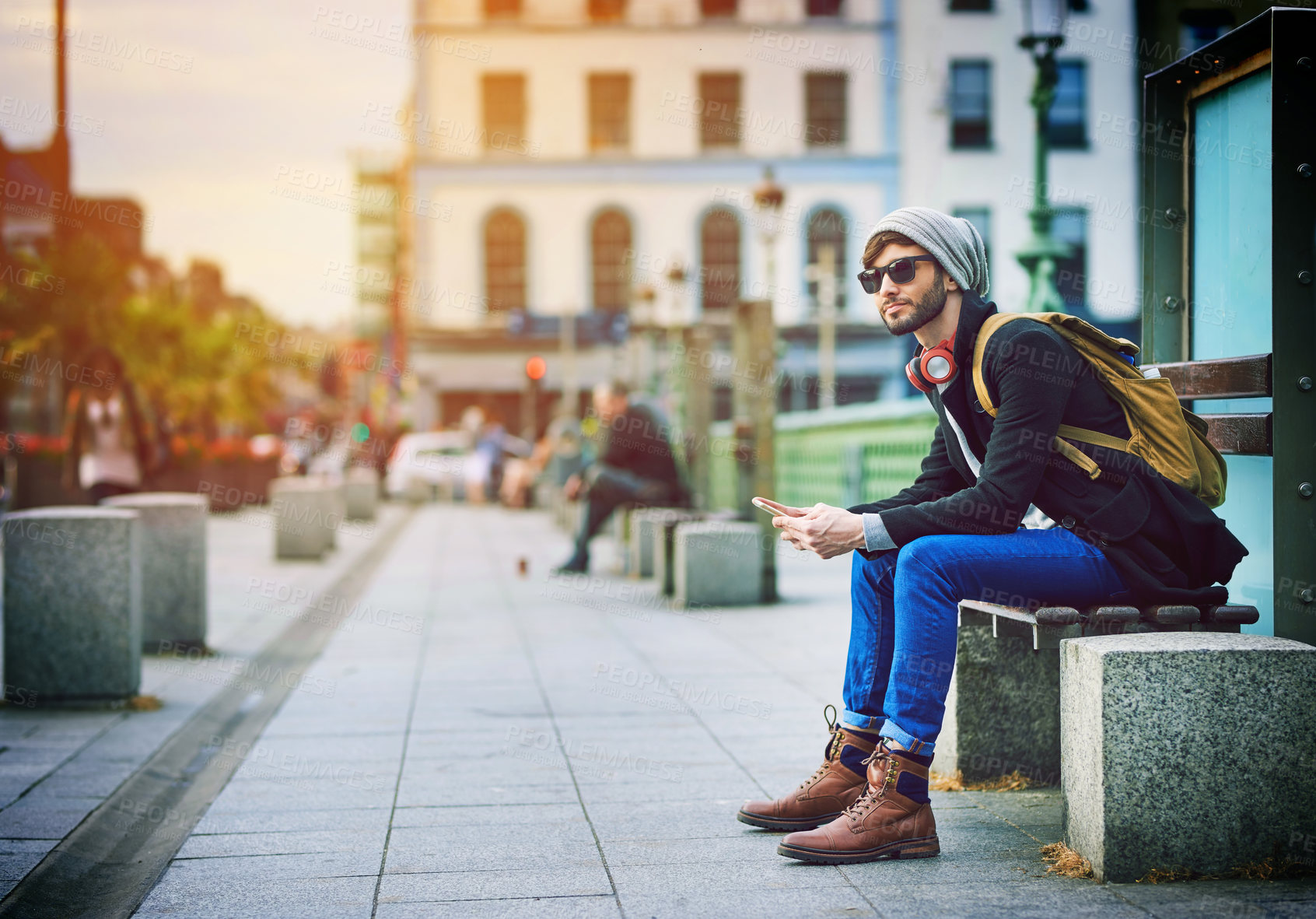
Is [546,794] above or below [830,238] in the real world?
below

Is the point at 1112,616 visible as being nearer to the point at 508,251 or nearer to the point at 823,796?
the point at 823,796

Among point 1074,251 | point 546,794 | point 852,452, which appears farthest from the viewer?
point 1074,251

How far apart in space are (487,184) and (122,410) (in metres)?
34.6

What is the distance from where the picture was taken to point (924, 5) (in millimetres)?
41406

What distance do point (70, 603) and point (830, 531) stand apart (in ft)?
13.1

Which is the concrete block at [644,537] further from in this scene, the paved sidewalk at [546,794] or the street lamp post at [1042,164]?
the street lamp post at [1042,164]

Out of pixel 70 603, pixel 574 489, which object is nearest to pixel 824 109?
pixel 574 489

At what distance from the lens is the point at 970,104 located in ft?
133

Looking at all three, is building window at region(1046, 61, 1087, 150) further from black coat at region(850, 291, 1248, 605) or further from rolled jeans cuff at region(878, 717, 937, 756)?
rolled jeans cuff at region(878, 717, 937, 756)

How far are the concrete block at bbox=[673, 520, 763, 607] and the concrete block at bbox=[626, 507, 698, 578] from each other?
1.46 meters

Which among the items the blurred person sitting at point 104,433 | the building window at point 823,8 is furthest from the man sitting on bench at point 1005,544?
the building window at point 823,8

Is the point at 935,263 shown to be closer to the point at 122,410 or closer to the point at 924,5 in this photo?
the point at 122,410

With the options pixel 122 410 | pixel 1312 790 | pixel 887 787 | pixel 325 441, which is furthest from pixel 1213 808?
pixel 325 441

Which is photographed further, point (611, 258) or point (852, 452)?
point (611, 258)
